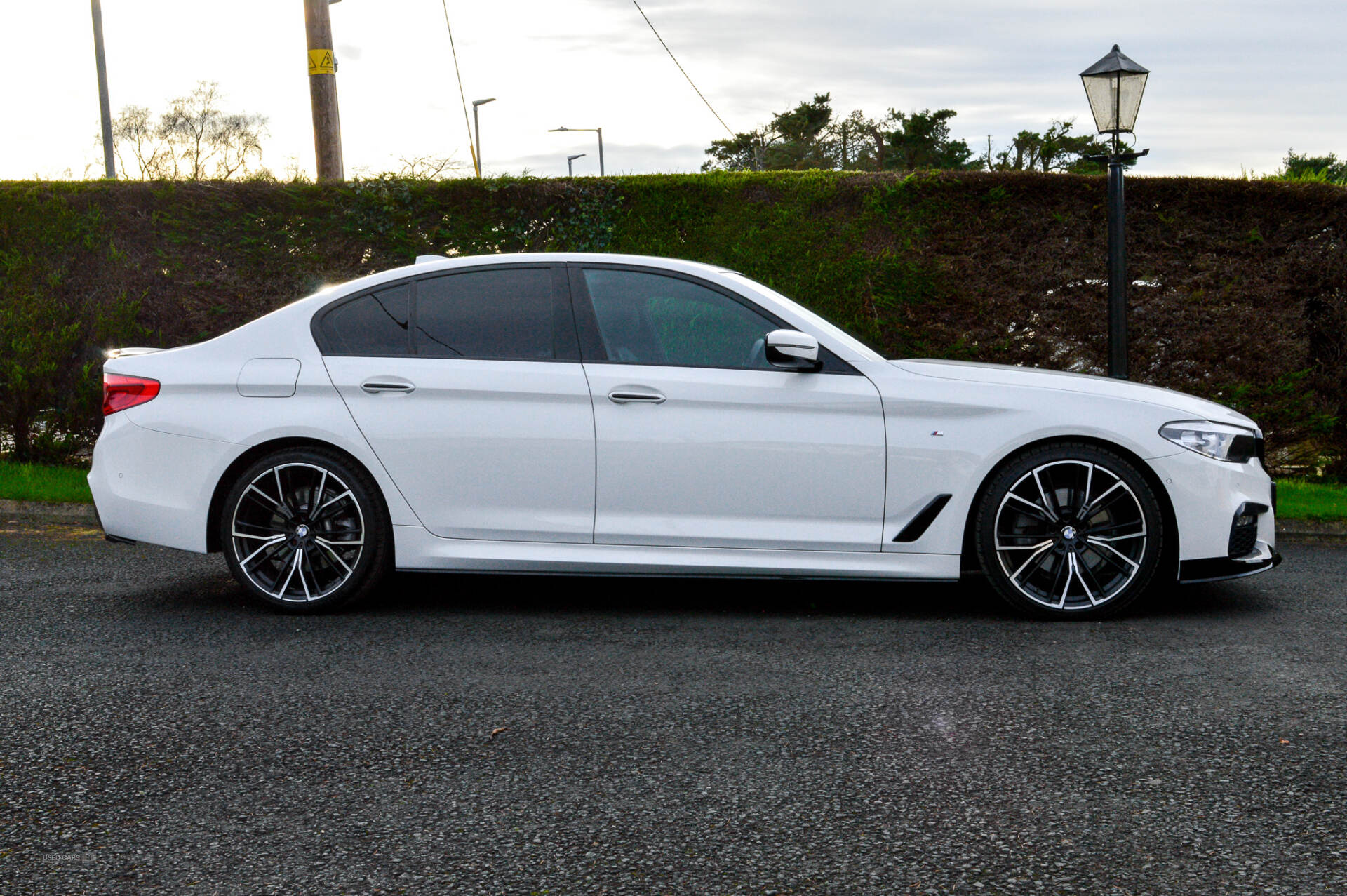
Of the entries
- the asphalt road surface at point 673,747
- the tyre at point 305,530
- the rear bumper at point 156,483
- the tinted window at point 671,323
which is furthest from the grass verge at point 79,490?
the tinted window at point 671,323

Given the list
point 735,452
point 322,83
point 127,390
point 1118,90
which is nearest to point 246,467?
point 127,390

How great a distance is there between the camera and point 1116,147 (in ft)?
31.9

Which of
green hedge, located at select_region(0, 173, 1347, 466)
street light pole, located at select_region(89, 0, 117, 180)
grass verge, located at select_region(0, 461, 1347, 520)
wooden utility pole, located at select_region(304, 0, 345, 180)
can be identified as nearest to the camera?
grass verge, located at select_region(0, 461, 1347, 520)

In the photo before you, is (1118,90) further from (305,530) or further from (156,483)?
(156,483)

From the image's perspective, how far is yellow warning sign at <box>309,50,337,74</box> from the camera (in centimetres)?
1175

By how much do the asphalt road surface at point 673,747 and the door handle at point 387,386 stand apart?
1.04 meters

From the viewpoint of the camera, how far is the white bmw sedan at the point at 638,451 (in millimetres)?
5562

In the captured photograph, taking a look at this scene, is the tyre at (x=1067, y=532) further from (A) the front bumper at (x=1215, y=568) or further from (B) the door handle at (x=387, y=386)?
(B) the door handle at (x=387, y=386)

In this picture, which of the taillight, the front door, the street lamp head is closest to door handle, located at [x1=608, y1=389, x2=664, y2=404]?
the front door

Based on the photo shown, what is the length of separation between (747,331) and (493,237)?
534cm

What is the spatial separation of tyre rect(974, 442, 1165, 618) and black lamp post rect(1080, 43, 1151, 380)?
421cm

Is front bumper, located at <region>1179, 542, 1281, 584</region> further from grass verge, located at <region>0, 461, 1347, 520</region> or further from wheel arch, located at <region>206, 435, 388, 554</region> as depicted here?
wheel arch, located at <region>206, 435, 388, 554</region>

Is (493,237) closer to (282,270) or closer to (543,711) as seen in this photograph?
(282,270)

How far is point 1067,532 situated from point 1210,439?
0.74 meters
